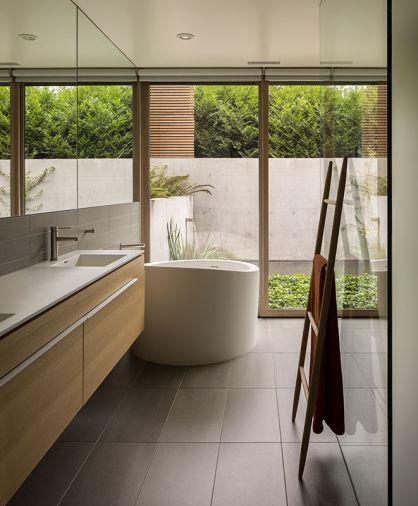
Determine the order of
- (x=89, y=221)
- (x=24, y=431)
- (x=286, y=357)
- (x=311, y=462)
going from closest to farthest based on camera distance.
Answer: (x=24, y=431) → (x=311, y=462) → (x=89, y=221) → (x=286, y=357)

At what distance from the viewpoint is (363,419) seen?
2.03 meters

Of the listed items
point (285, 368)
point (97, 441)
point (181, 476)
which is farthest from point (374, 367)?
point (285, 368)

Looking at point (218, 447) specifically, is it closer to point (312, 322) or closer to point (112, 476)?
point (112, 476)

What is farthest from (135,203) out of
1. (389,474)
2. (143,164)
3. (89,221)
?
(389,474)

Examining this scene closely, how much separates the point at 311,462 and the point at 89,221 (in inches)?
86.4

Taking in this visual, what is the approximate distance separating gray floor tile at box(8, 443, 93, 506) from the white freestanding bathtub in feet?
4.48

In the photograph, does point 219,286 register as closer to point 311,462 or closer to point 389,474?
point 311,462

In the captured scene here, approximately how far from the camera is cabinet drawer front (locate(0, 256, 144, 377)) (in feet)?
5.42

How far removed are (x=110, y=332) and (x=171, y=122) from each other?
307 centimetres

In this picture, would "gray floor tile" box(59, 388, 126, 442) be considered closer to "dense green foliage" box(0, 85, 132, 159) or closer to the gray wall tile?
the gray wall tile

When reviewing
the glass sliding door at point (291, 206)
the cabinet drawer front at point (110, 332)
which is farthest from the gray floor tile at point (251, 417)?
the glass sliding door at point (291, 206)

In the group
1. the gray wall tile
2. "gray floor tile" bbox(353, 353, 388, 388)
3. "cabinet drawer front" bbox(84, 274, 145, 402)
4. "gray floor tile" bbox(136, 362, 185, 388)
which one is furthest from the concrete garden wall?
"gray floor tile" bbox(353, 353, 388, 388)

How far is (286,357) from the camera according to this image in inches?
166

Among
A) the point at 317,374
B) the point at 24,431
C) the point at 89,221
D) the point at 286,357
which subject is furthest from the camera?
the point at 286,357
